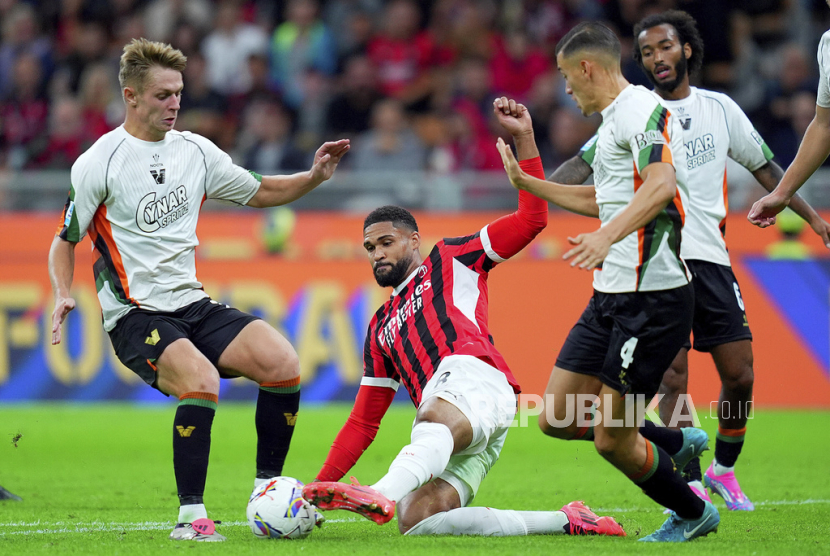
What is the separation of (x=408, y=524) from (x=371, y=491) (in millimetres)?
836

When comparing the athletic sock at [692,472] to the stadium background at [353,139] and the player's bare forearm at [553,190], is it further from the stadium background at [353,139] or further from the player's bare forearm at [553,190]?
the stadium background at [353,139]

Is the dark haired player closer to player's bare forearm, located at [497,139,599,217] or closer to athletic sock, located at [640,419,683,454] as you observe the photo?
athletic sock, located at [640,419,683,454]

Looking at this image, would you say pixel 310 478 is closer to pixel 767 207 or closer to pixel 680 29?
pixel 767 207

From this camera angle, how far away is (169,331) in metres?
4.86

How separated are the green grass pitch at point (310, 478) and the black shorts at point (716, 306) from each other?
3.18 feet

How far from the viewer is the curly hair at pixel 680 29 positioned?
576cm

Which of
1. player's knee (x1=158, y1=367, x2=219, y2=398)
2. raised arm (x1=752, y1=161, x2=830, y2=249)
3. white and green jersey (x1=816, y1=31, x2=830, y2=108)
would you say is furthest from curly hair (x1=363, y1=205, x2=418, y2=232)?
white and green jersey (x1=816, y1=31, x2=830, y2=108)

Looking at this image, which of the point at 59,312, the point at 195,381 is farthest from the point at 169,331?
the point at 59,312

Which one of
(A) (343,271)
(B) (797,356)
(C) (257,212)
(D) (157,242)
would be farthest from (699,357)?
(D) (157,242)

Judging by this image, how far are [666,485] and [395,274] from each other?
69.8 inches

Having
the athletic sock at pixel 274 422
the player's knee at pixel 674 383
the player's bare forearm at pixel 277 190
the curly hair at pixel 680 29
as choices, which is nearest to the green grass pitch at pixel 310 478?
the athletic sock at pixel 274 422

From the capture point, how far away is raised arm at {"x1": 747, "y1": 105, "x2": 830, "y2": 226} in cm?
521

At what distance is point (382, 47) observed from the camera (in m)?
14.1

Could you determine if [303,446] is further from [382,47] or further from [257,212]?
[382,47]
